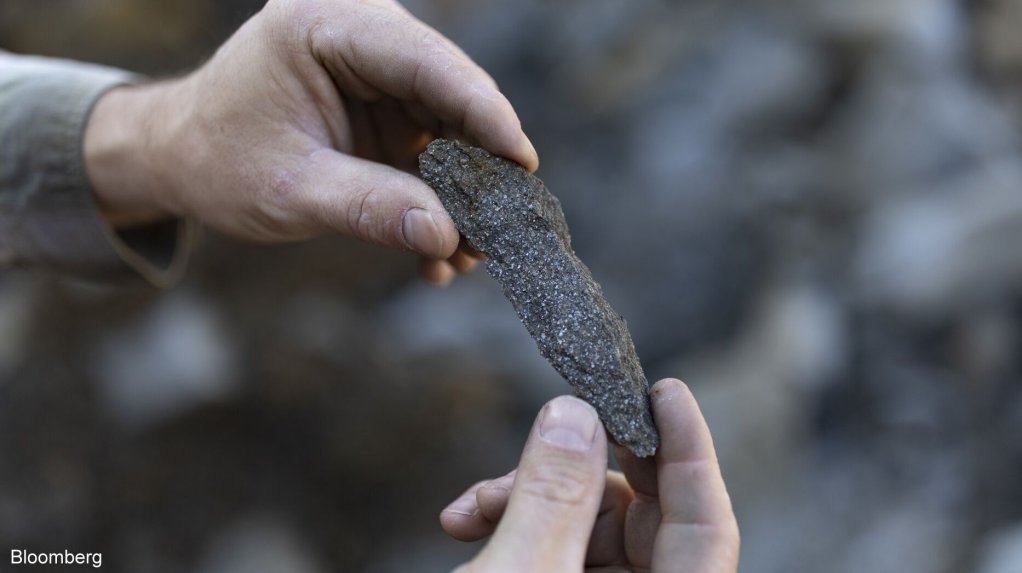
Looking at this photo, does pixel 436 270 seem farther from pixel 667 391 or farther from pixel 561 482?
pixel 561 482

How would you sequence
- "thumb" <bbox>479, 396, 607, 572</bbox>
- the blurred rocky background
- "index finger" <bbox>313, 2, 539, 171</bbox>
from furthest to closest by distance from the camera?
the blurred rocky background < "index finger" <bbox>313, 2, 539, 171</bbox> < "thumb" <bbox>479, 396, 607, 572</bbox>

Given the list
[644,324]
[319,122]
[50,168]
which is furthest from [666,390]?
[644,324]

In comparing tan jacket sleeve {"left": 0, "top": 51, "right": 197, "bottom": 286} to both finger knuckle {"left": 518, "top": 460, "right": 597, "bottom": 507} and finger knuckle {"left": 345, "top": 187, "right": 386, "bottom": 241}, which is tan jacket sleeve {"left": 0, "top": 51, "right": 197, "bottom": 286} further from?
finger knuckle {"left": 518, "top": 460, "right": 597, "bottom": 507}

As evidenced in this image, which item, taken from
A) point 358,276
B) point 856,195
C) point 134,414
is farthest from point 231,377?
point 856,195

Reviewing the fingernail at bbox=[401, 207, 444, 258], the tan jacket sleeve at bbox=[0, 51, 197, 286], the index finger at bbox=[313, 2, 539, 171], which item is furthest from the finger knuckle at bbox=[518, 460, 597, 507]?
the tan jacket sleeve at bbox=[0, 51, 197, 286]

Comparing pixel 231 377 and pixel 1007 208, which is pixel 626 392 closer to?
pixel 231 377

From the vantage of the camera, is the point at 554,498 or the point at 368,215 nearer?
the point at 554,498
